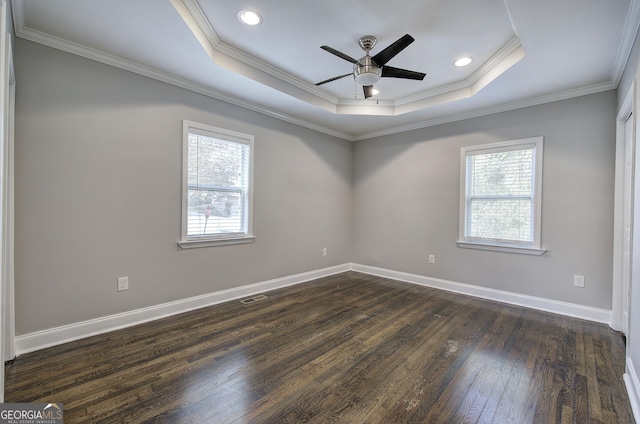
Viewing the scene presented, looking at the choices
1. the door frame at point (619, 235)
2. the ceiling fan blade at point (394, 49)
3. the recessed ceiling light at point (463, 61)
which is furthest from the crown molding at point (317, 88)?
the door frame at point (619, 235)

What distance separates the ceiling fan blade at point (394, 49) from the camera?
2.11m

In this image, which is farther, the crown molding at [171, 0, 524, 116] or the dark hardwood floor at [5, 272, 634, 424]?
the crown molding at [171, 0, 524, 116]

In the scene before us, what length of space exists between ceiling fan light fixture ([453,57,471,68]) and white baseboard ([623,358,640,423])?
285cm

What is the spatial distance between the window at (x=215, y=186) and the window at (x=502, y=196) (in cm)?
304

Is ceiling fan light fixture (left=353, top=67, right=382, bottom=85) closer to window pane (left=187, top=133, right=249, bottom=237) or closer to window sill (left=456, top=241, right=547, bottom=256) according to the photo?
window pane (left=187, top=133, right=249, bottom=237)

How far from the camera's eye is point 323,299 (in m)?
3.73

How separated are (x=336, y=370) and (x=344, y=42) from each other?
2.83m

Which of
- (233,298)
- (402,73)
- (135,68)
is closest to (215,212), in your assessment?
(233,298)

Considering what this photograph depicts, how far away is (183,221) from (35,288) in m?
1.28

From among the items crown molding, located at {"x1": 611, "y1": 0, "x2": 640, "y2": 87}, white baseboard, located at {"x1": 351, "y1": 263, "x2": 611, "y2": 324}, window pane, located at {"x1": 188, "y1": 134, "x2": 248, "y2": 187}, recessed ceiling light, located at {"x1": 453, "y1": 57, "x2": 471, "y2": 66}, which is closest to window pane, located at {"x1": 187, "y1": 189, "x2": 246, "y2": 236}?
window pane, located at {"x1": 188, "y1": 134, "x2": 248, "y2": 187}

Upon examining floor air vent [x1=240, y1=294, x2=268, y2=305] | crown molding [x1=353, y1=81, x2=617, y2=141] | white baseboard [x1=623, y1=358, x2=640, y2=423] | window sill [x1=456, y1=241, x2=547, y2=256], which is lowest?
floor air vent [x1=240, y1=294, x2=268, y2=305]

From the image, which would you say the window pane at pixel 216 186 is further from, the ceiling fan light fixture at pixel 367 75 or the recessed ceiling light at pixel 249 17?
the ceiling fan light fixture at pixel 367 75

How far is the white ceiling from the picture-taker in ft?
6.93

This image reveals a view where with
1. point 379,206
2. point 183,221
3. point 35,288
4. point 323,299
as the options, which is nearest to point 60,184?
point 35,288
